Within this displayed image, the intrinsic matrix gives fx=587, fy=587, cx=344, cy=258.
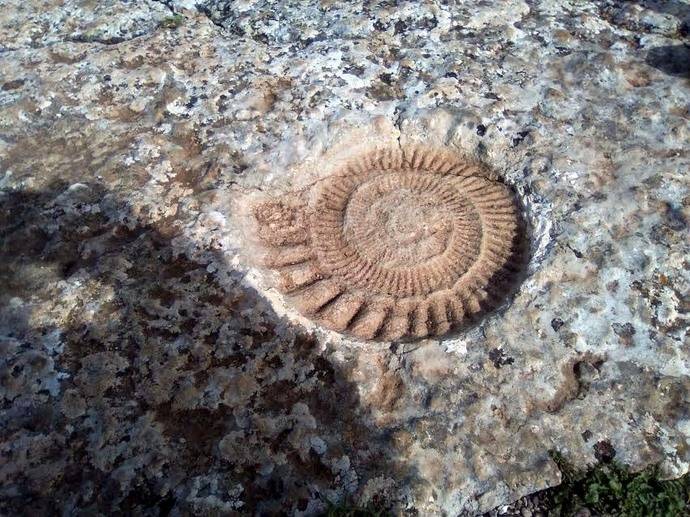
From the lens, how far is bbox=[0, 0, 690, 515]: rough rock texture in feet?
9.55

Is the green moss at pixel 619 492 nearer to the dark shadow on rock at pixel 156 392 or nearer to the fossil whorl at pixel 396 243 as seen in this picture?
the dark shadow on rock at pixel 156 392

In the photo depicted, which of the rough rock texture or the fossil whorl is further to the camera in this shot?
the fossil whorl

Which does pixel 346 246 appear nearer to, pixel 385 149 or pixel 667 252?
pixel 385 149

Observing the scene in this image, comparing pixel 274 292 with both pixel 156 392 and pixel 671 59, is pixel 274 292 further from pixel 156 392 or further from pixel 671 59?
pixel 671 59

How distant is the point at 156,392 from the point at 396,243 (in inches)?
66.6

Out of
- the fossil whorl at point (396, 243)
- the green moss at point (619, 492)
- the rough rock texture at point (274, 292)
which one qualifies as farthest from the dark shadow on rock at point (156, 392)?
the green moss at point (619, 492)

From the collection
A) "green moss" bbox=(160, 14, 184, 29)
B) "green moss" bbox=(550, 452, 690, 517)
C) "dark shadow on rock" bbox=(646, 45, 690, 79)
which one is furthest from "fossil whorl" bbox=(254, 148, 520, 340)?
"green moss" bbox=(160, 14, 184, 29)

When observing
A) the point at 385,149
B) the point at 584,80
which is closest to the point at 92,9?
the point at 385,149

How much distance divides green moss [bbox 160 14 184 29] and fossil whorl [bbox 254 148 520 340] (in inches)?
87.4

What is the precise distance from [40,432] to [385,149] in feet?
9.22

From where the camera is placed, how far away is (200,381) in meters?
3.15

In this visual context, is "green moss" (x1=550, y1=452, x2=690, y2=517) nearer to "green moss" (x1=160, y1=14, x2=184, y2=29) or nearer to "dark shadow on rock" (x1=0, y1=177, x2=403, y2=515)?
"dark shadow on rock" (x1=0, y1=177, x2=403, y2=515)

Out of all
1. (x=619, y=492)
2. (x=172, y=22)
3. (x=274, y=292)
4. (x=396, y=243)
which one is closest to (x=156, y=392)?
(x=274, y=292)

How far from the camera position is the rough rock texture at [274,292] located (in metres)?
2.91
